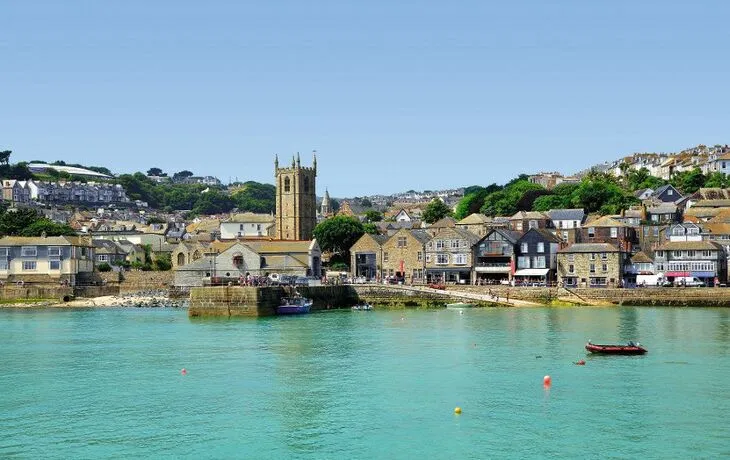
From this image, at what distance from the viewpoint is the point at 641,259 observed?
276 ft

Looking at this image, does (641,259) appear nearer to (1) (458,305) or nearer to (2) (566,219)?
(1) (458,305)

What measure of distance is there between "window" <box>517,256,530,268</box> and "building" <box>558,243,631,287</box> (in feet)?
11.8

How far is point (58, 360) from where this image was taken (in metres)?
43.2

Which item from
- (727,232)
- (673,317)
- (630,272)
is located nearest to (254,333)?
(673,317)

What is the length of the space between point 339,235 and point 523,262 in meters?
27.0

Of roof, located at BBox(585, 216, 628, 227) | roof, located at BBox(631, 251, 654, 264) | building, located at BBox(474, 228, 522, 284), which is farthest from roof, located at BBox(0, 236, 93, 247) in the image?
roof, located at BBox(631, 251, 654, 264)

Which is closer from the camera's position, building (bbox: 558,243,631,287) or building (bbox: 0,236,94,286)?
building (bbox: 558,243,631,287)

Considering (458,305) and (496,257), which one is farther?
(496,257)

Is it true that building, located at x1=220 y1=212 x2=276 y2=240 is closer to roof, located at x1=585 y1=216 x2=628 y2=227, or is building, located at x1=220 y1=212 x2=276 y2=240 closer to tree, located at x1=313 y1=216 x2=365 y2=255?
tree, located at x1=313 y1=216 x2=365 y2=255

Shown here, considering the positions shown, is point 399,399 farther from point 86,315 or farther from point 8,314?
point 8,314

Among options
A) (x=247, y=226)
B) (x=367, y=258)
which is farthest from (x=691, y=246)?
(x=247, y=226)

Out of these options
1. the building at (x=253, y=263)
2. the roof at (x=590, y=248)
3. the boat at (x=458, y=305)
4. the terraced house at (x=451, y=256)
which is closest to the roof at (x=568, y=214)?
the terraced house at (x=451, y=256)

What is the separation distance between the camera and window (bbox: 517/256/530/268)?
8681cm

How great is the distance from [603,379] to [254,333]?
2354cm
